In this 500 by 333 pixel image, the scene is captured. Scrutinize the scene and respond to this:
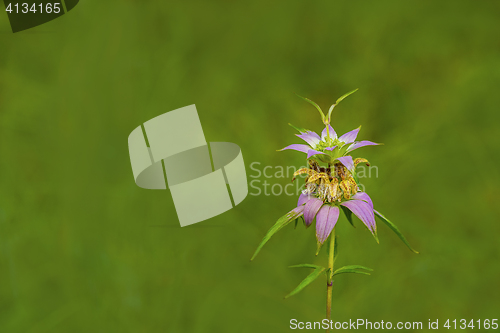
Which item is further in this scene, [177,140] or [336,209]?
[177,140]

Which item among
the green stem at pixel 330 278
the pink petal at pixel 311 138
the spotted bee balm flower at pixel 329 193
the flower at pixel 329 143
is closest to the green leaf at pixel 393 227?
the spotted bee balm flower at pixel 329 193

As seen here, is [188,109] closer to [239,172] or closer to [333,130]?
[239,172]

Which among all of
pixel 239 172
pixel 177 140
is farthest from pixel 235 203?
pixel 177 140

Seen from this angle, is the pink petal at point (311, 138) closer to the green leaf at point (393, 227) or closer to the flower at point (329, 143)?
the flower at point (329, 143)

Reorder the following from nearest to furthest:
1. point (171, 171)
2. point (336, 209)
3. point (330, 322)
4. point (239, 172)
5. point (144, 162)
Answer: point (336, 209)
point (330, 322)
point (239, 172)
point (144, 162)
point (171, 171)

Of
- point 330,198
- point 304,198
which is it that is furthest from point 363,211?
point 304,198

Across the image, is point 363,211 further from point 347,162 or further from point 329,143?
point 329,143

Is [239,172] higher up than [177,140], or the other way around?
[177,140]

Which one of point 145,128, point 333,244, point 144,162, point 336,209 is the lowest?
point 333,244
